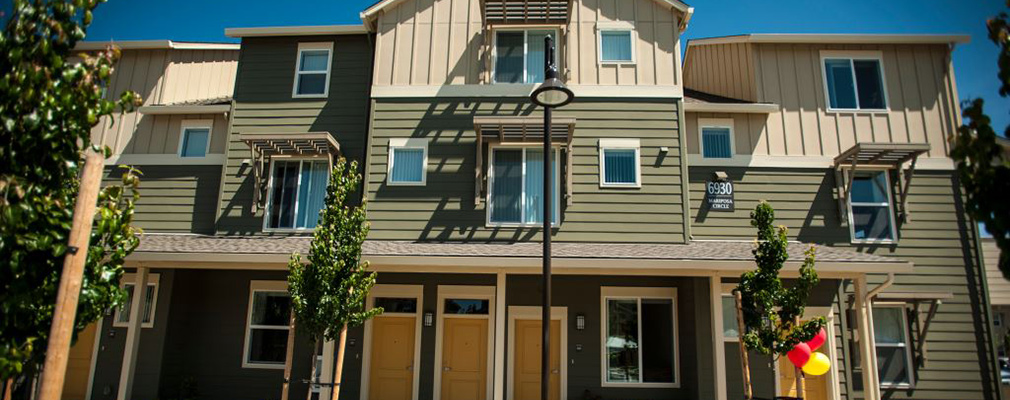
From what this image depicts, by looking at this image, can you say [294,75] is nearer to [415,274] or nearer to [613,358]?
[415,274]

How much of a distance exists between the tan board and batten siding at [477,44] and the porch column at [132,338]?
220 inches

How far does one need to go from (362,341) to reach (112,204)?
23.5ft

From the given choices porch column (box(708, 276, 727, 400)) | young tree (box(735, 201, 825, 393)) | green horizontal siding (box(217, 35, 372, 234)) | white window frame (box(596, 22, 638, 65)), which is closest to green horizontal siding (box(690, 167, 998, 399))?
porch column (box(708, 276, 727, 400))

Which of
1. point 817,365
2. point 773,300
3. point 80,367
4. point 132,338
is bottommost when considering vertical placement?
point 80,367

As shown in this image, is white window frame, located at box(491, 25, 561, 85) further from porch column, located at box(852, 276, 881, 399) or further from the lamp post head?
porch column, located at box(852, 276, 881, 399)

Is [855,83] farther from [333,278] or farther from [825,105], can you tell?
[333,278]

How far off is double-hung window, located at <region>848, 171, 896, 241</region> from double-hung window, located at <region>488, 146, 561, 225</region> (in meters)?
5.98

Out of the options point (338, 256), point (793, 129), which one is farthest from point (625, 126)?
point (338, 256)

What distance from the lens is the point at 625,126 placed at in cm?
1177

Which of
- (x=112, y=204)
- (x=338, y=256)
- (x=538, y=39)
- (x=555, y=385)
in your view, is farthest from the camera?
(x=538, y=39)

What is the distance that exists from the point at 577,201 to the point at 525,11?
3908 millimetres

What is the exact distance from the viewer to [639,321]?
11.5 m

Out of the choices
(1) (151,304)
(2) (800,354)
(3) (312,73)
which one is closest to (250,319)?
(1) (151,304)

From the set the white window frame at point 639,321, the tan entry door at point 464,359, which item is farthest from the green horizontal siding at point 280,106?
the white window frame at point 639,321
